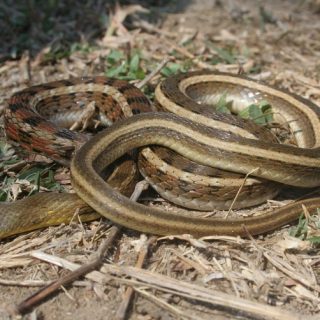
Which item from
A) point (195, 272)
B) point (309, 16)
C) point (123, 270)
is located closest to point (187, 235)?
point (195, 272)

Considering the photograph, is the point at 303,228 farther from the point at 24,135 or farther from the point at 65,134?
the point at 24,135

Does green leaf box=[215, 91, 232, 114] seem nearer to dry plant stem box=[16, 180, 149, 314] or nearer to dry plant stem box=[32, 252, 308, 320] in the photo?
dry plant stem box=[16, 180, 149, 314]

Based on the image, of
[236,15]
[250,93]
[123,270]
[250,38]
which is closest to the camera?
[123,270]

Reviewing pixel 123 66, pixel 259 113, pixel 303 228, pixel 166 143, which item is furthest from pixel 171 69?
pixel 303 228

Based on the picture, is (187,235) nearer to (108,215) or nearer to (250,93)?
(108,215)

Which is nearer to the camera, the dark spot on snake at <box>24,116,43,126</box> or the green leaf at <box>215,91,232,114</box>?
the dark spot on snake at <box>24,116,43,126</box>

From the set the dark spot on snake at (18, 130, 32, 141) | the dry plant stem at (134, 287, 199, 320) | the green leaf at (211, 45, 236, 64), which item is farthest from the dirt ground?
the green leaf at (211, 45, 236, 64)
